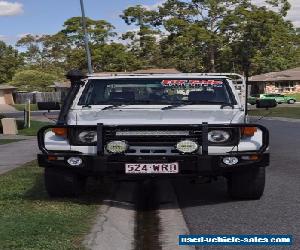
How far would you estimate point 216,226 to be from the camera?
6695mm

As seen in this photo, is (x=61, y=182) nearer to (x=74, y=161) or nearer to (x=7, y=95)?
(x=74, y=161)

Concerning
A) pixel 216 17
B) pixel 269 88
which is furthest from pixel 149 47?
pixel 269 88

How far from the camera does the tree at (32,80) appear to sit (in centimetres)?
9462

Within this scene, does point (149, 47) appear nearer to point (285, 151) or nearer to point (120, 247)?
point (285, 151)

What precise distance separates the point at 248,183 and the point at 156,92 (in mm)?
Result: 1866

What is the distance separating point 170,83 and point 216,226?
2785 mm

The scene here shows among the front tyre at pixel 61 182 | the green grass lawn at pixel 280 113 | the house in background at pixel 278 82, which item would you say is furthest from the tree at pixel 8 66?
the front tyre at pixel 61 182

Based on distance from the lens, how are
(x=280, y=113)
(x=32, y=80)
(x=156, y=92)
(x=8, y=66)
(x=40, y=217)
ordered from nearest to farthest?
(x=40, y=217)
(x=156, y=92)
(x=280, y=113)
(x=32, y=80)
(x=8, y=66)

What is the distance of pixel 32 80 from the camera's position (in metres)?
95.6

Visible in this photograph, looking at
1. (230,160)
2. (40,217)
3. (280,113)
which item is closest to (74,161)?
(40,217)

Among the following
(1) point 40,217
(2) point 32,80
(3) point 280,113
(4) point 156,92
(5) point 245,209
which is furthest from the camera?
(2) point 32,80

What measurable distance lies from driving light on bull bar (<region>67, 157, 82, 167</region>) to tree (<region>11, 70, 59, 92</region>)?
88769 millimetres

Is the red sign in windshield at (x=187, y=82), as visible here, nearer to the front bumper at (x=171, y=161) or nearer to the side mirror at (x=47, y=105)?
the side mirror at (x=47, y=105)

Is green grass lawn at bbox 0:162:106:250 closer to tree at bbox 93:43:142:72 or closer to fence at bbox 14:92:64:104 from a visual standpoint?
tree at bbox 93:43:142:72
